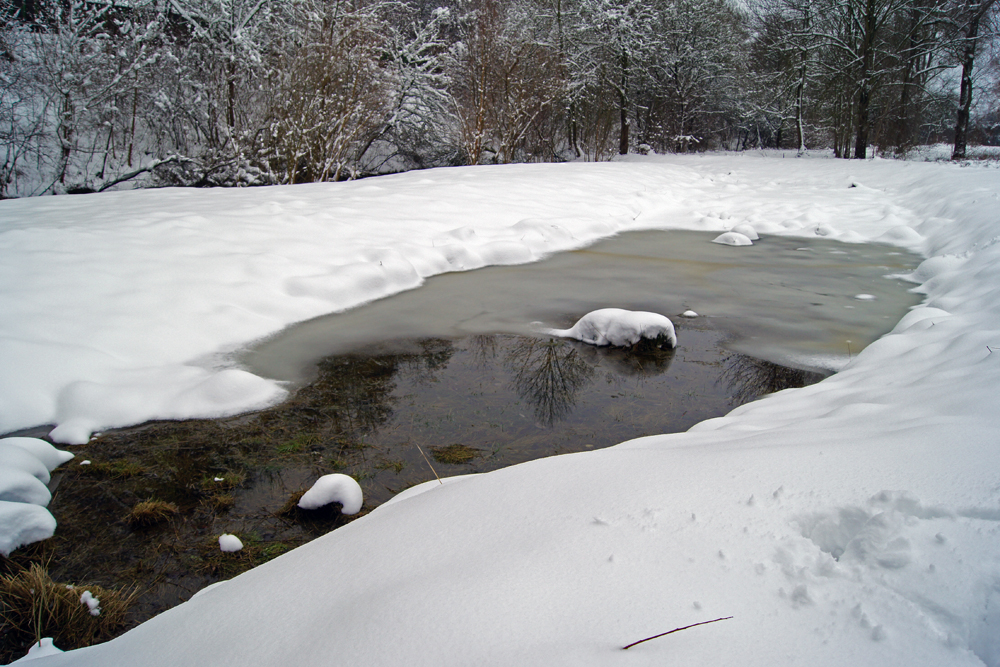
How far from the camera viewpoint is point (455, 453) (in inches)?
99.4

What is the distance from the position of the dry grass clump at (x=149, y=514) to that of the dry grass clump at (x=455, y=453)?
0.99 m

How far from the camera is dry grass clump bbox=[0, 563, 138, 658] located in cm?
161

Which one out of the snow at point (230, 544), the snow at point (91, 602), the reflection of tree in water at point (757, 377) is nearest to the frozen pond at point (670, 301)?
the reflection of tree in water at point (757, 377)

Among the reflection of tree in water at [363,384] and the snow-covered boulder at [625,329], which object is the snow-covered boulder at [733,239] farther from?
the reflection of tree in water at [363,384]

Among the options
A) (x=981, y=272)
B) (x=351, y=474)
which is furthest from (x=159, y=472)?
(x=981, y=272)

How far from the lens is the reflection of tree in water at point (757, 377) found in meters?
3.12

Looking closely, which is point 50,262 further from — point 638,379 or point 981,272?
point 981,272

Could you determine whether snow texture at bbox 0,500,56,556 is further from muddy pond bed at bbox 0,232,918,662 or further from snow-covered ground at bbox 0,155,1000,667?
snow-covered ground at bbox 0,155,1000,667

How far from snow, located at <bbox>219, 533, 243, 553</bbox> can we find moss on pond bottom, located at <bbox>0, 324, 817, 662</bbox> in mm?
25

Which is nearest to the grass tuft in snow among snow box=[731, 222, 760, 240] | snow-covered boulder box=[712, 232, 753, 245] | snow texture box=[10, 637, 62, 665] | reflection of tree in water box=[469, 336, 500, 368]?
reflection of tree in water box=[469, 336, 500, 368]

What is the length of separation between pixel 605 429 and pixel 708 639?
5.84 feet

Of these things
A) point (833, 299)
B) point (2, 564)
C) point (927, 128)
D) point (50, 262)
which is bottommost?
point (2, 564)

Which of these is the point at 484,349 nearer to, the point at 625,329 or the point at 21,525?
the point at 625,329

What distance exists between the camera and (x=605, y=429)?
2725 mm
